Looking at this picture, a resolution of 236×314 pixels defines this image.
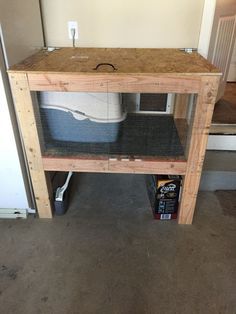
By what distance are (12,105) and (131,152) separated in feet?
2.13

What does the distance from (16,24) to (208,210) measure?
151cm

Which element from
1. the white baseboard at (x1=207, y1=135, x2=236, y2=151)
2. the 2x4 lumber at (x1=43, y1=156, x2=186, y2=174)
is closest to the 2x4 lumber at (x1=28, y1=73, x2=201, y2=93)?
the 2x4 lumber at (x1=43, y1=156, x2=186, y2=174)

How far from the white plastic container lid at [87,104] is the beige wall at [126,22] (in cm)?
60

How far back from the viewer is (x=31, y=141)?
4.25 ft

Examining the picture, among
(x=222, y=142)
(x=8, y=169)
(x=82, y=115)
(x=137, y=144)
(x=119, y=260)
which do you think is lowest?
(x=119, y=260)

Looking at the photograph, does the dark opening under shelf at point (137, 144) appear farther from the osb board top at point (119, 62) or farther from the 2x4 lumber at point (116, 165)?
the osb board top at point (119, 62)

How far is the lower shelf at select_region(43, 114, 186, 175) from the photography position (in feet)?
4.45

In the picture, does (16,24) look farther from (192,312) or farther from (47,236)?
(192,312)

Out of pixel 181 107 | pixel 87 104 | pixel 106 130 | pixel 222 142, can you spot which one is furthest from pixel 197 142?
pixel 222 142

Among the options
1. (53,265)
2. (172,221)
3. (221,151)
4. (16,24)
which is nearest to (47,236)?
(53,265)

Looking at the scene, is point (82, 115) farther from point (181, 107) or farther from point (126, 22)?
point (126, 22)

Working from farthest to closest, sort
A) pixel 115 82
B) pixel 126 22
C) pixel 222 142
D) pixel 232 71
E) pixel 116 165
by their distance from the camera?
pixel 232 71
pixel 222 142
pixel 126 22
pixel 116 165
pixel 115 82

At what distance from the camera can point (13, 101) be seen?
1.24 m

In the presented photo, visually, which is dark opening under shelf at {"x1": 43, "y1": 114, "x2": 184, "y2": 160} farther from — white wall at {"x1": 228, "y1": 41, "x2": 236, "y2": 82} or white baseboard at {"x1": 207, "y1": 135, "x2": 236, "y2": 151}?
white wall at {"x1": 228, "y1": 41, "x2": 236, "y2": 82}
